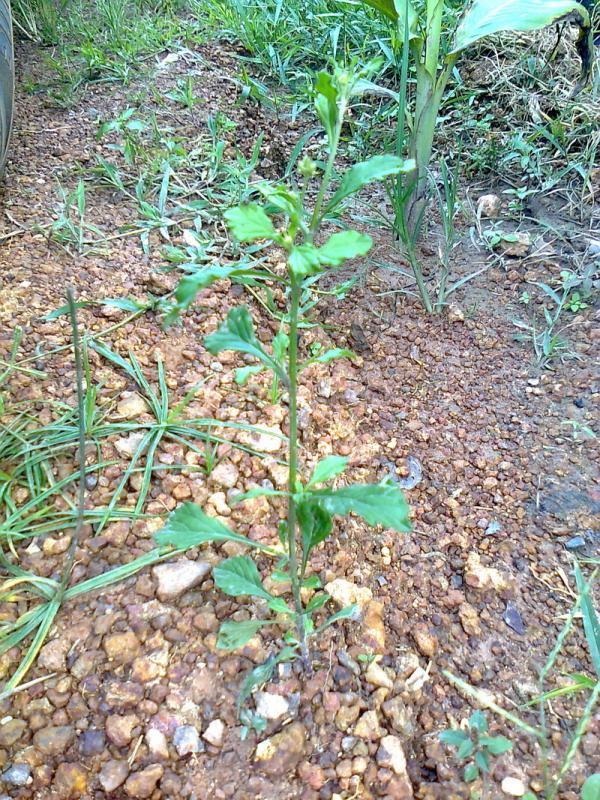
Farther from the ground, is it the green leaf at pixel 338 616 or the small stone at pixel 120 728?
the green leaf at pixel 338 616

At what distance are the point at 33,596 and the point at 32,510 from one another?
0.16m

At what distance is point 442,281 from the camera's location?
1.65 meters

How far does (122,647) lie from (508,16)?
1.62 m

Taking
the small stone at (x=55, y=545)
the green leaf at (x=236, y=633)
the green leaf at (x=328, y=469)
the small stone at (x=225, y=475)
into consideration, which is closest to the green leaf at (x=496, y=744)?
the green leaf at (x=236, y=633)

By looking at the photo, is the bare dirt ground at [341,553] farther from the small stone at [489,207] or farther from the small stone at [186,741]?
the small stone at [489,207]

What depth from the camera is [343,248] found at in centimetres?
66

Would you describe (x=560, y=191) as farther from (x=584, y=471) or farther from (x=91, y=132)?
(x=91, y=132)

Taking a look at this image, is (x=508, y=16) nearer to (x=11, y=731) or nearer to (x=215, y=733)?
(x=215, y=733)

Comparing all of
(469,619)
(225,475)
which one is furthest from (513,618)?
(225,475)

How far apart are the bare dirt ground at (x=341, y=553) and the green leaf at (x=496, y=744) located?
4 centimetres

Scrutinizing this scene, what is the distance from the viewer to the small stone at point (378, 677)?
0.96 meters

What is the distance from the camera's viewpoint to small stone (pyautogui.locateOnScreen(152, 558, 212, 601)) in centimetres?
97

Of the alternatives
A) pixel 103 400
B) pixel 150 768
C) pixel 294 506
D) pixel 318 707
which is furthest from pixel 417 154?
pixel 150 768

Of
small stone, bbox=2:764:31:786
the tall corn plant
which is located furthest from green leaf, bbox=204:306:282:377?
the tall corn plant
